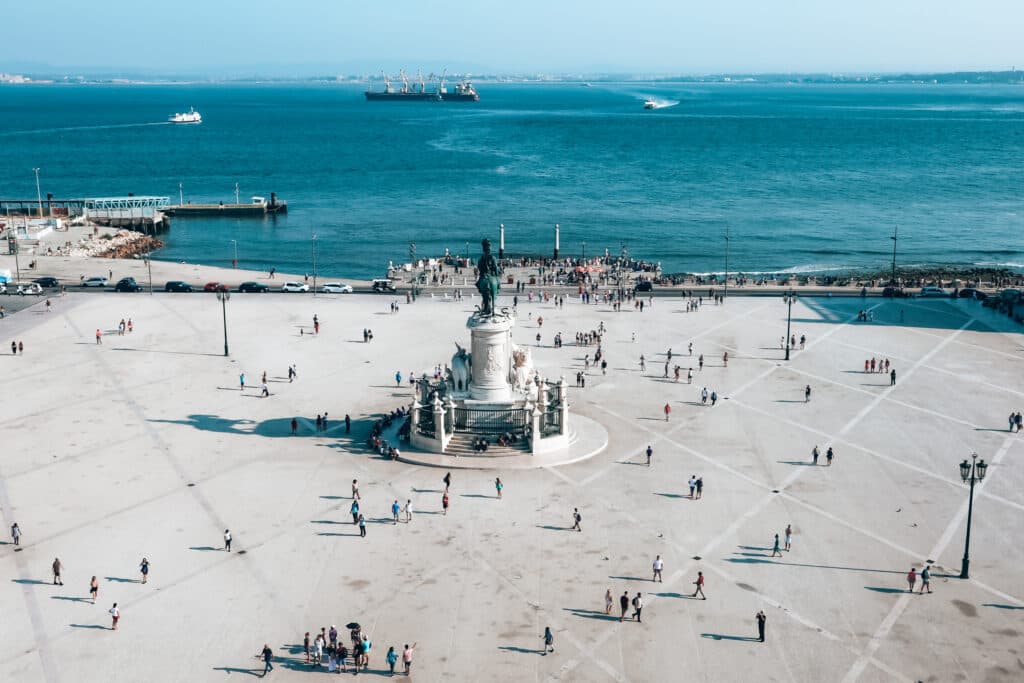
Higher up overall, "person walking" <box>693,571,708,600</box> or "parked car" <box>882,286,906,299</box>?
"parked car" <box>882,286,906,299</box>

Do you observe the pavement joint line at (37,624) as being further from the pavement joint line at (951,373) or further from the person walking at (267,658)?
the pavement joint line at (951,373)

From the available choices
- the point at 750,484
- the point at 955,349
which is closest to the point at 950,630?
the point at 750,484

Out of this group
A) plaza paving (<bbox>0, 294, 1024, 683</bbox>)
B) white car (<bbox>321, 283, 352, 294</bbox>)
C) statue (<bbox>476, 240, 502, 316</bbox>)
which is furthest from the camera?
white car (<bbox>321, 283, 352, 294</bbox>)

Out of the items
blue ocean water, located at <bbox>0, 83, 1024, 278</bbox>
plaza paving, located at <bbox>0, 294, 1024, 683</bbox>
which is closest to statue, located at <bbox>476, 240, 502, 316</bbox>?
plaza paving, located at <bbox>0, 294, 1024, 683</bbox>

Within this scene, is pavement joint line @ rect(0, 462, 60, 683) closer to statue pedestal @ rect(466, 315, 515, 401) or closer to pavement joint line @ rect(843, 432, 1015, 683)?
statue pedestal @ rect(466, 315, 515, 401)

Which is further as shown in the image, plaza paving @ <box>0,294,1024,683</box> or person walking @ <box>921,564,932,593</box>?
person walking @ <box>921,564,932,593</box>
